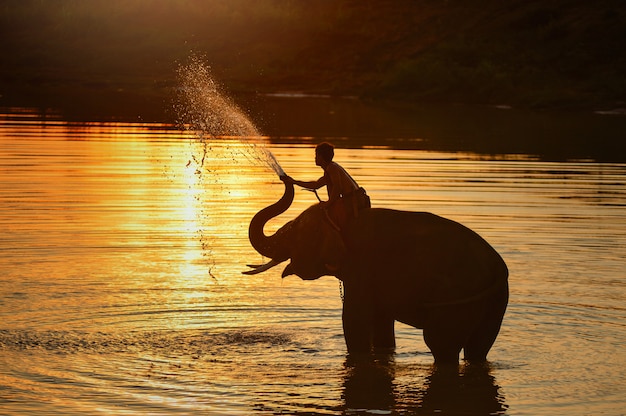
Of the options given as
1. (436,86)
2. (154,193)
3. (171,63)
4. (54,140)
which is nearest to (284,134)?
(54,140)

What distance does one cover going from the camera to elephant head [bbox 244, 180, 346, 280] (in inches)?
552

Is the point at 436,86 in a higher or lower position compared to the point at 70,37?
lower

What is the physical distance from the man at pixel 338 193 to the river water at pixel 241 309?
5.32 ft

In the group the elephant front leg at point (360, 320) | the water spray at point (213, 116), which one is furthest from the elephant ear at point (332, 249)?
the water spray at point (213, 116)

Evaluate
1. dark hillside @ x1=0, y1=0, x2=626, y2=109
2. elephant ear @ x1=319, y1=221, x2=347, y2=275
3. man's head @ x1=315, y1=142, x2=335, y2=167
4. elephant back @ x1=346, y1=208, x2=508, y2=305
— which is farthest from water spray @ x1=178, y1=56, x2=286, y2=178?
dark hillside @ x1=0, y1=0, x2=626, y2=109

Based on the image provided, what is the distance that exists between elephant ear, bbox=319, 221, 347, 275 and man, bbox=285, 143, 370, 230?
94mm

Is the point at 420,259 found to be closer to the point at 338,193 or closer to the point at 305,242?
the point at 338,193

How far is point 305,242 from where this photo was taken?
1434 cm

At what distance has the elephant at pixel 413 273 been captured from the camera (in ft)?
44.1

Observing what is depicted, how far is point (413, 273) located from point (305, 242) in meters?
1.39

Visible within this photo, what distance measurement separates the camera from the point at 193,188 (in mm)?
32656

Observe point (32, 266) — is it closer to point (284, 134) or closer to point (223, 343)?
point (223, 343)

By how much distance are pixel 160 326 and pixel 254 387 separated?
2.99 meters

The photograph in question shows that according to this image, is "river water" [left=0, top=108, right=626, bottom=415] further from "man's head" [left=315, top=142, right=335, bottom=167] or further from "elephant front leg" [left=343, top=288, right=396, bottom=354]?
"man's head" [left=315, top=142, right=335, bottom=167]
